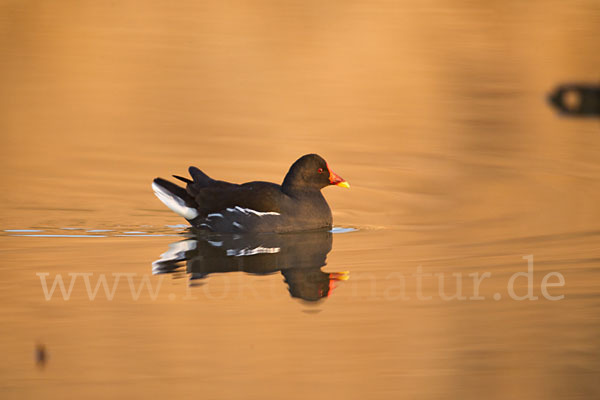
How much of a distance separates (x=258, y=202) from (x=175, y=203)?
0.89 meters

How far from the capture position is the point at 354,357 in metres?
6.57

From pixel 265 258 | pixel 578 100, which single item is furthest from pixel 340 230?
pixel 578 100

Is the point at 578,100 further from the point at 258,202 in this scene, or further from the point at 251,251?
the point at 258,202

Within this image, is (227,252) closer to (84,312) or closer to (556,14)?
(84,312)

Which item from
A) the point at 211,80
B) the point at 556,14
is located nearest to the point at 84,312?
the point at 211,80

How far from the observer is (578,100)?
3.98 metres

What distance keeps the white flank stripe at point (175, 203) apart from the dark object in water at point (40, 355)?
3877 millimetres

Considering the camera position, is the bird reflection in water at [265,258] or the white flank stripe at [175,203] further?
the white flank stripe at [175,203]

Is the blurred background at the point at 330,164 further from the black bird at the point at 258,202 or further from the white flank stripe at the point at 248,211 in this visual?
the white flank stripe at the point at 248,211

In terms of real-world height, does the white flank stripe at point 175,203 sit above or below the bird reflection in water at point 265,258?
above

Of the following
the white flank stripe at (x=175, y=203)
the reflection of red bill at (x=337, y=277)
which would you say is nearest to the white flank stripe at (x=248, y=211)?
the white flank stripe at (x=175, y=203)

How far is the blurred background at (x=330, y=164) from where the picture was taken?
21.2ft

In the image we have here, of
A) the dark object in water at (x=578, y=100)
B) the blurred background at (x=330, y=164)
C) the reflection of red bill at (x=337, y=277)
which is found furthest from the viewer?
the reflection of red bill at (x=337, y=277)

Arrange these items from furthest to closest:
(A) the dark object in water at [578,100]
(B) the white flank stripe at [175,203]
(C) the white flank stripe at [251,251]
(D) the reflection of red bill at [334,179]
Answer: (D) the reflection of red bill at [334,179], (B) the white flank stripe at [175,203], (C) the white flank stripe at [251,251], (A) the dark object in water at [578,100]
